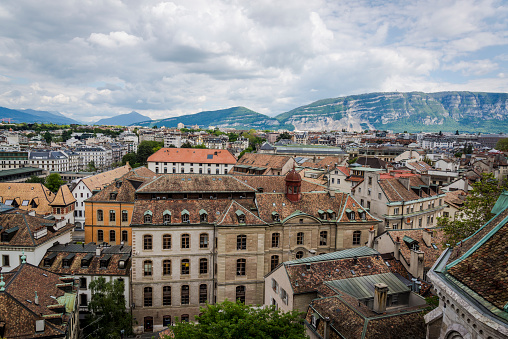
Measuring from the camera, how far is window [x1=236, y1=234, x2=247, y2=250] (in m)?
45.9

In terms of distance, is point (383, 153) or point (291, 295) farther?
point (383, 153)

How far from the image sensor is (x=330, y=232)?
1951 inches

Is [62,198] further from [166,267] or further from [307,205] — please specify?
[307,205]

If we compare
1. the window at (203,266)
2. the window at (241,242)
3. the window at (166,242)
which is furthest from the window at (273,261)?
the window at (166,242)

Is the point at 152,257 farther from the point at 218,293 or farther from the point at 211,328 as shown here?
the point at 211,328

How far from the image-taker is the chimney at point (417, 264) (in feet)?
120

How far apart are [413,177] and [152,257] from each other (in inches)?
2013

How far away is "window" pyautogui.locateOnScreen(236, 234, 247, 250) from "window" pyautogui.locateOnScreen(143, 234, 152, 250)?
1201 cm

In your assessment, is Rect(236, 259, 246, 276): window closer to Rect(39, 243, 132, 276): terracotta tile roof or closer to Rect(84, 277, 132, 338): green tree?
Rect(84, 277, 132, 338): green tree

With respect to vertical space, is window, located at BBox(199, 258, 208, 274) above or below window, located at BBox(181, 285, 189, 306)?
above

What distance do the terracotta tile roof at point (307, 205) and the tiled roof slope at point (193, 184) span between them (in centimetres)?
353

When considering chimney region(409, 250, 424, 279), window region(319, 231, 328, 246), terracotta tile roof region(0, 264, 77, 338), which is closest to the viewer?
terracotta tile roof region(0, 264, 77, 338)

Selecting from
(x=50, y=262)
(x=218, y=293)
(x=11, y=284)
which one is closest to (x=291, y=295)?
(x=218, y=293)

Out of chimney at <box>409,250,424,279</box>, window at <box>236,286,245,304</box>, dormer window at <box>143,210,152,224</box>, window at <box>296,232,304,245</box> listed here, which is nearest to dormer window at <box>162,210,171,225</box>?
dormer window at <box>143,210,152,224</box>
